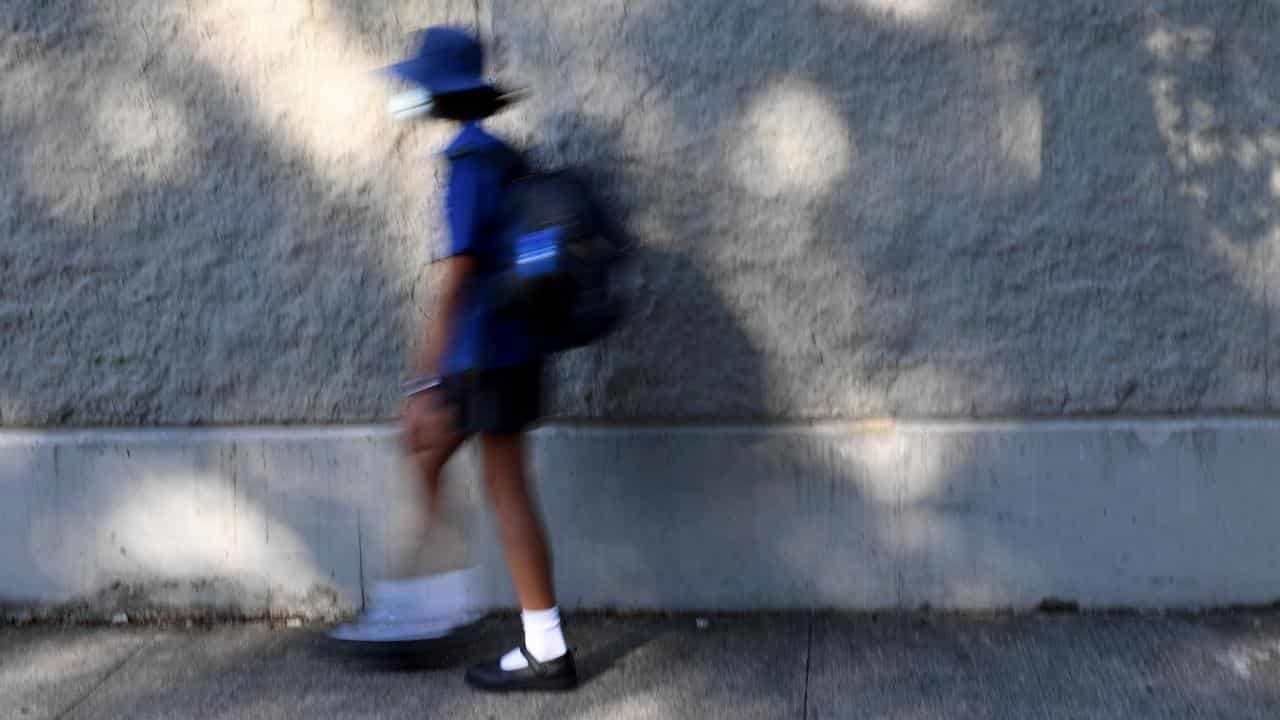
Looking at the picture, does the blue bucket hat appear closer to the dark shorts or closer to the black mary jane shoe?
the dark shorts

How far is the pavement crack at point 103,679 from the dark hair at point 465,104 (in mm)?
1948

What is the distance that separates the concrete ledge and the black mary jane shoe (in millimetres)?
606

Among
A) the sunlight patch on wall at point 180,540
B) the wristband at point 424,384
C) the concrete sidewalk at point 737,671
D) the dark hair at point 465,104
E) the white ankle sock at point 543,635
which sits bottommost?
the concrete sidewalk at point 737,671

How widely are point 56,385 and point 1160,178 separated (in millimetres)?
3602

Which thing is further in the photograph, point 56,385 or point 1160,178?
point 56,385

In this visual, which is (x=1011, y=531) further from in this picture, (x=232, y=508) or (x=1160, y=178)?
(x=232, y=508)

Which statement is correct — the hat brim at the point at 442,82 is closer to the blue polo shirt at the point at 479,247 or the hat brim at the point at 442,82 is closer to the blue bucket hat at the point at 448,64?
the blue bucket hat at the point at 448,64

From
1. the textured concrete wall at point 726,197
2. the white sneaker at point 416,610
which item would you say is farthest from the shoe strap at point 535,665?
the textured concrete wall at point 726,197

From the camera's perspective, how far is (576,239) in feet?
11.8

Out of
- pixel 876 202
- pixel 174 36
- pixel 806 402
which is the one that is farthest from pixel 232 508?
pixel 876 202

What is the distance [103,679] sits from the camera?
13.9 ft

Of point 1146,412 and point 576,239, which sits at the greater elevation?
point 576,239

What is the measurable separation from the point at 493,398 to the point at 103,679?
154cm

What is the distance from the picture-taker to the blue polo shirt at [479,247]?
366 centimetres
